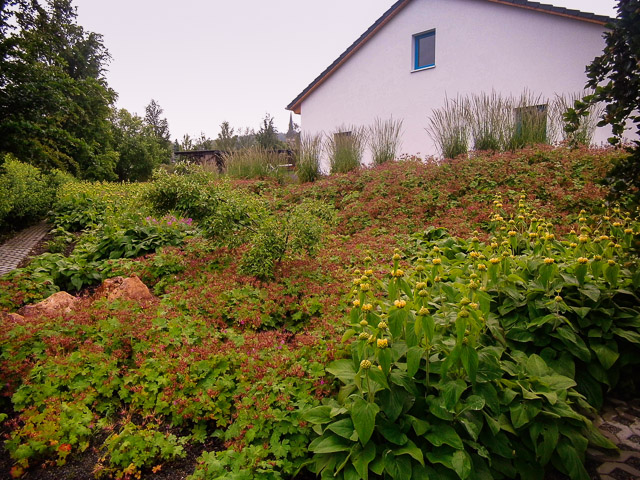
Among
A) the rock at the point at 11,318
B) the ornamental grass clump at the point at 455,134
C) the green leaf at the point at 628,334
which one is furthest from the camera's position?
the ornamental grass clump at the point at 455,134

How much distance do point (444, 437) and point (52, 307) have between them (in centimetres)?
310

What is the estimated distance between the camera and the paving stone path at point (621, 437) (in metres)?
1.76

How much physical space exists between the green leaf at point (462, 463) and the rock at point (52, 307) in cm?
277

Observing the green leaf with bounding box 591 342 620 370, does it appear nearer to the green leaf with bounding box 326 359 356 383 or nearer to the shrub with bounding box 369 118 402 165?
the green leaf with bounding box 326 359 356 383

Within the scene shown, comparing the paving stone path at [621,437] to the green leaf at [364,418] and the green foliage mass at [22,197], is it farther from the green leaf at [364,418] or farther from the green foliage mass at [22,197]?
the green foliage mass at [22,197]

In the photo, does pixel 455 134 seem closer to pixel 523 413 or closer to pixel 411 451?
pixel 523 413

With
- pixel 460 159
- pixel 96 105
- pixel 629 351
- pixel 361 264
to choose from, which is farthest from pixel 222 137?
pixel 629 351

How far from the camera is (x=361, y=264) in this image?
3920 millimetres

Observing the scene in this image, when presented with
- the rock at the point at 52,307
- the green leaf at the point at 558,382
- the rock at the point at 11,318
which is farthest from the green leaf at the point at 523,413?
the rock at the point at 11,318

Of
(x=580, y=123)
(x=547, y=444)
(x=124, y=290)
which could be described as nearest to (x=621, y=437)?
(x=547, y=444)

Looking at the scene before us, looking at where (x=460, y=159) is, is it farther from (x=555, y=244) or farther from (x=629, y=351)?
(x=629, y=351)

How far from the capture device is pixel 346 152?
903cm

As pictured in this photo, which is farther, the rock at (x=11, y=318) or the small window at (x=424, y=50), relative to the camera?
the small window at (x=424, y=50)

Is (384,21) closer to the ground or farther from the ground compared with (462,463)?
farther from the ground
